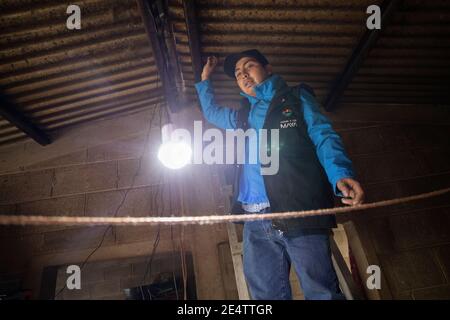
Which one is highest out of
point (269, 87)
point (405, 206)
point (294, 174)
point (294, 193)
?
point (269, 87)

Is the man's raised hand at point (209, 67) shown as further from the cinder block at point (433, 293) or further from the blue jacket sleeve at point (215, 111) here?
the cinder block at point (433, 293)

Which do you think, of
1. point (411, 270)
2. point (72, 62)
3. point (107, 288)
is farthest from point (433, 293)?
point (107, 288)

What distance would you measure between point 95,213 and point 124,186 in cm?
48

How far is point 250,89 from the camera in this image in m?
2.30

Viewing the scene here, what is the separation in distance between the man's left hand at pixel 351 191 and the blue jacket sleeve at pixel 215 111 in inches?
46.0

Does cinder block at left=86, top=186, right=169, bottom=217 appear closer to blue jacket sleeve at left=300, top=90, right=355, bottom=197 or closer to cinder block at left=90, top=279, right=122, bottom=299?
blue jacket sleeve at left=300, top=90, right=355, bottom=197

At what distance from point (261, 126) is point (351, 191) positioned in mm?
856

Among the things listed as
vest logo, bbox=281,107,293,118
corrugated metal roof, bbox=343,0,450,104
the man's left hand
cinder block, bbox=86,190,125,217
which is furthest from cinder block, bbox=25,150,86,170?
corrugated metal roof, bbox=343,0,450,104

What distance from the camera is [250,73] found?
2.34 metres

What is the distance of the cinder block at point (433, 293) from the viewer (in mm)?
3058

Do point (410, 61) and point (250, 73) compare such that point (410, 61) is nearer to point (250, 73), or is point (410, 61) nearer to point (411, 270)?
point (250, 73)

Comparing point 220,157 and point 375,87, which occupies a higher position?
point 375,87
